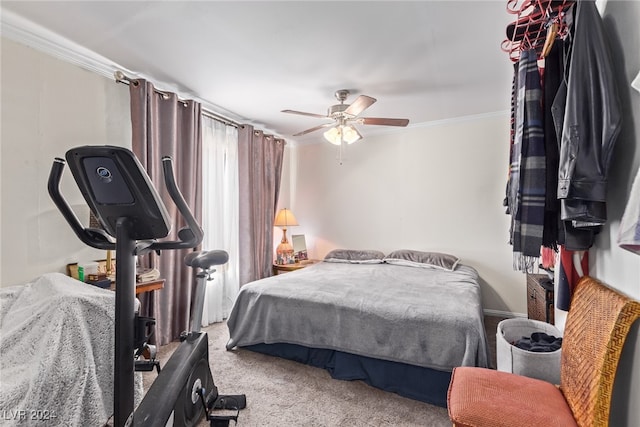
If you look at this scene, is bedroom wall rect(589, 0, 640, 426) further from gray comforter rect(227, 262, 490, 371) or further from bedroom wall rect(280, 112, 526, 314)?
bedroom wall rect(280, 112, 526, 314)

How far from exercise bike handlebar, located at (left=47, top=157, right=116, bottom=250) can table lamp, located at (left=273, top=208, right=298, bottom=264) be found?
9.86ft

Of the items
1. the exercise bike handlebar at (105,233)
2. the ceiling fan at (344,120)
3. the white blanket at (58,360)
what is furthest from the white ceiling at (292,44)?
the white blanket at (58,360)

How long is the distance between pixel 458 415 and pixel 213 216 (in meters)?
3.01

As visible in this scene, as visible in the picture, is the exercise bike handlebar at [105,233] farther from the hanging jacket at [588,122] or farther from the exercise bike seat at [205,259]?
the hanging jacket at [588,122]

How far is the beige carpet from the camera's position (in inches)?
70.2

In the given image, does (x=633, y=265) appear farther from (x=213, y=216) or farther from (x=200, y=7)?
(x=213, y=216)

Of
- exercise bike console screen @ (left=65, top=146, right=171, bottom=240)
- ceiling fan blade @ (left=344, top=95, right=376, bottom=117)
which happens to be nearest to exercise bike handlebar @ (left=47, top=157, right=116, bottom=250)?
exercise bike console screen @ (left=65, top=146, right=171, bottom=240)

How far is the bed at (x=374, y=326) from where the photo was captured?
1905mm

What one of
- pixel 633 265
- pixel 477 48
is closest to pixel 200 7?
pixel 477 48

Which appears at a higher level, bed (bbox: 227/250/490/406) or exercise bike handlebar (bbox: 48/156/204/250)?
exercise bike handlebar (bbox: 48/156/204/250)

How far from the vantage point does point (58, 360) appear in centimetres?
124

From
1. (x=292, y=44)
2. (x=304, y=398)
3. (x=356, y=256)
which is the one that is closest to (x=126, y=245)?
(x=304, y=398)

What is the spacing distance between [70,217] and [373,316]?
1804mm

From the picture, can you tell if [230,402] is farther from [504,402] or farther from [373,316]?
[504,402]
